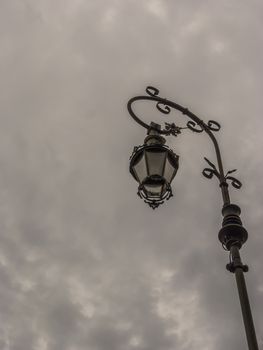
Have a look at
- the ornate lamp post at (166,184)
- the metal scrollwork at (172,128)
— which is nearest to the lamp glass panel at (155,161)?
the ornate lamp post at (166,184)

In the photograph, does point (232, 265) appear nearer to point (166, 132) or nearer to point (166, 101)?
point (166, 132)

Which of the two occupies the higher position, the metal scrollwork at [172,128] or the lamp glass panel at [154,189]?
the metal scrollwork at [172,128]

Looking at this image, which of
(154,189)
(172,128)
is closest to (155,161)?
(154,189)

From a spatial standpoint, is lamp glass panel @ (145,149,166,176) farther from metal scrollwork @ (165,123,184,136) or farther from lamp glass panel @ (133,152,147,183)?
metal scrollwork @ (165,123,184,136)

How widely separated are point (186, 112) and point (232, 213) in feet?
8.95

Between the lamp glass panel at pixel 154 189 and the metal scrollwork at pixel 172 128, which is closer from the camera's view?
the lamp glass panel at pixel 154 189

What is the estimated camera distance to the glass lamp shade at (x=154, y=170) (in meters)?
8.23

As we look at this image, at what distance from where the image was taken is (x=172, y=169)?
332 inches

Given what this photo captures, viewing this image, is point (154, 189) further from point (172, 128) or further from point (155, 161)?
point (172, 128)

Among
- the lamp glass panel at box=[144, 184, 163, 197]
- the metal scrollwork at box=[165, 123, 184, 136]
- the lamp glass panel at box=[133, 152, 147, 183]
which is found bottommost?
the lamp glass panel at box=[144, 184, 163, 197]

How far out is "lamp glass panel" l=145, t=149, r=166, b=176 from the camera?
8250mm

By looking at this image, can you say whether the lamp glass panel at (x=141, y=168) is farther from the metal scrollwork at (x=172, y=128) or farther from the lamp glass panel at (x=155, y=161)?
the metal scrollwork at (x=172, y=128)

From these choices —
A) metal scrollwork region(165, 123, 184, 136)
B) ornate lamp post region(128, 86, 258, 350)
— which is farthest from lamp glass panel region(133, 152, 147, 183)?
metal scrollwork region(165, 123, 184, 136)

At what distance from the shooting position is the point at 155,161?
8.43 metres
